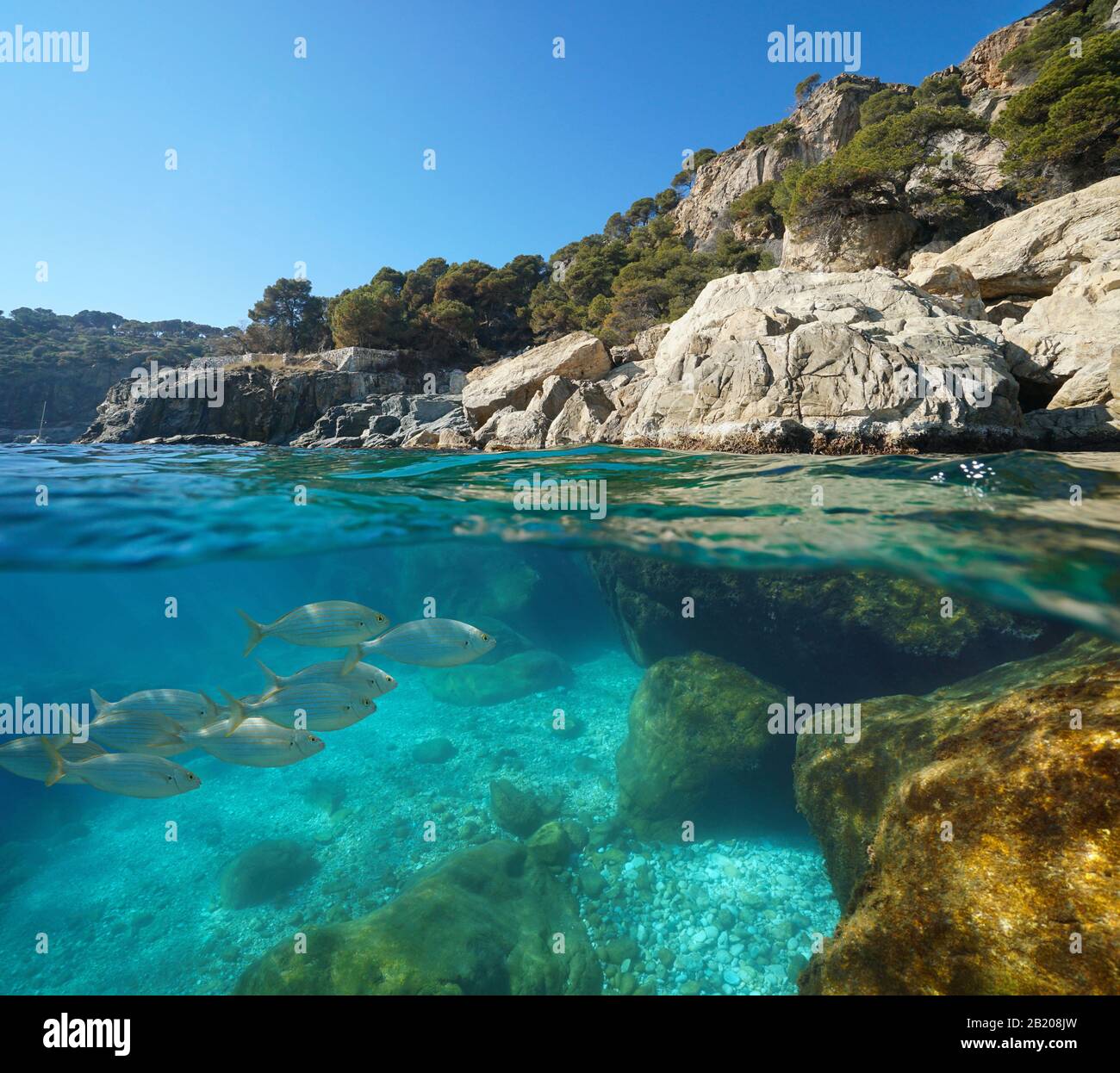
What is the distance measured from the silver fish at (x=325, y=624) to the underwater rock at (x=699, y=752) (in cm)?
570

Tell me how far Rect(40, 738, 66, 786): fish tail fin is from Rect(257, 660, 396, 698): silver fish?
189cm

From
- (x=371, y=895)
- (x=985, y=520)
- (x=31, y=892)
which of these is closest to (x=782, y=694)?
(x=985, y=520)

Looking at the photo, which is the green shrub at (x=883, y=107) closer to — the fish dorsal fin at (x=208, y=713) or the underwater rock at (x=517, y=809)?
the underwater rock at (x=517, y=809)

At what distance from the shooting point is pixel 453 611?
19.2 meters

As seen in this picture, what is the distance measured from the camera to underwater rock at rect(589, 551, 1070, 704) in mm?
8109

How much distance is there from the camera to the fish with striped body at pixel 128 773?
4660 millimetres

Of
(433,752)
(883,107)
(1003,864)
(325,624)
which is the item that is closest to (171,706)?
(325,624)

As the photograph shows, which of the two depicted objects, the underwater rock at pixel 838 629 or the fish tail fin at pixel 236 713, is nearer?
the fish tail fin at pixel 236 713

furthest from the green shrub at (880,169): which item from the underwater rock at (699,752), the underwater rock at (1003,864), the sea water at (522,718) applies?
the underwater rock at (1003,864)

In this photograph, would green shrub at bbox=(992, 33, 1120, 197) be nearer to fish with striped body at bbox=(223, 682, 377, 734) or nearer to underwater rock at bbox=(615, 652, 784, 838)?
underwater rock at bbox=(615, 652, 784, 838)

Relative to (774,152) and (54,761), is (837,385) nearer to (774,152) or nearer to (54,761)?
(54,761)

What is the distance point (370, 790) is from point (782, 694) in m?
8.66

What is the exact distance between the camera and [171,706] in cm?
489

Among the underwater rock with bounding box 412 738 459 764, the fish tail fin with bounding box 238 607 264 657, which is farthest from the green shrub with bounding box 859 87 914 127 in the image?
the fish tail fin with bounding box 238 607 264 657
